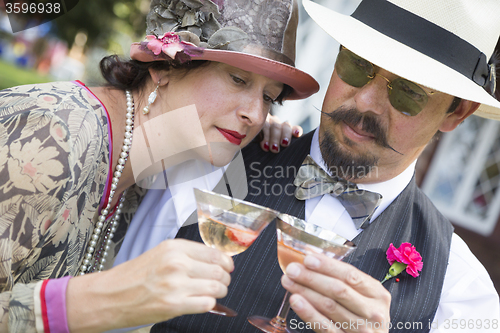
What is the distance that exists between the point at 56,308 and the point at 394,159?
1.81 metres

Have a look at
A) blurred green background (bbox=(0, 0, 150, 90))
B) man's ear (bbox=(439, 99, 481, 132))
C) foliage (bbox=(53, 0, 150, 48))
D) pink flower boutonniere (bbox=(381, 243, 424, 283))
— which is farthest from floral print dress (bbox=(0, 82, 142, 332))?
foliage (bbox=(53, 0, 150, 48))

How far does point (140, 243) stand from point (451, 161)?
5.65 meters

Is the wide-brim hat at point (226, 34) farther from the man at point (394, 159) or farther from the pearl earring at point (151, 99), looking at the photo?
the man at point (394, 159)

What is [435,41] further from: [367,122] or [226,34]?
[226,34]

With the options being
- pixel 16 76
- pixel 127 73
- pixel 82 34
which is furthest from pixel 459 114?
pixel 16 76

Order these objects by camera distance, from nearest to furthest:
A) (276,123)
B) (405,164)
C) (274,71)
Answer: (274,71)
(405,164)
(276,123)

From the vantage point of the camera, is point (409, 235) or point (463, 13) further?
point (409, 235)

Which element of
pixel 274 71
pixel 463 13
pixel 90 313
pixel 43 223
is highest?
pixel 463 13

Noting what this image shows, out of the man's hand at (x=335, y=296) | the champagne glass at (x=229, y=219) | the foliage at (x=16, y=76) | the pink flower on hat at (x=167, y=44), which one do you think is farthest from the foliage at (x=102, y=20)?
the man's hand at (x=335, y=296)

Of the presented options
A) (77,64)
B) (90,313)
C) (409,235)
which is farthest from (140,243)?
(77,64)

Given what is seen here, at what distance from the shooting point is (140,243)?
2369mm

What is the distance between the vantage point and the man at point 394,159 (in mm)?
1964

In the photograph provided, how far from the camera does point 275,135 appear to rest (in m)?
2.52

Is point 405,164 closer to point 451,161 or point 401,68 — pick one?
point 401,68
